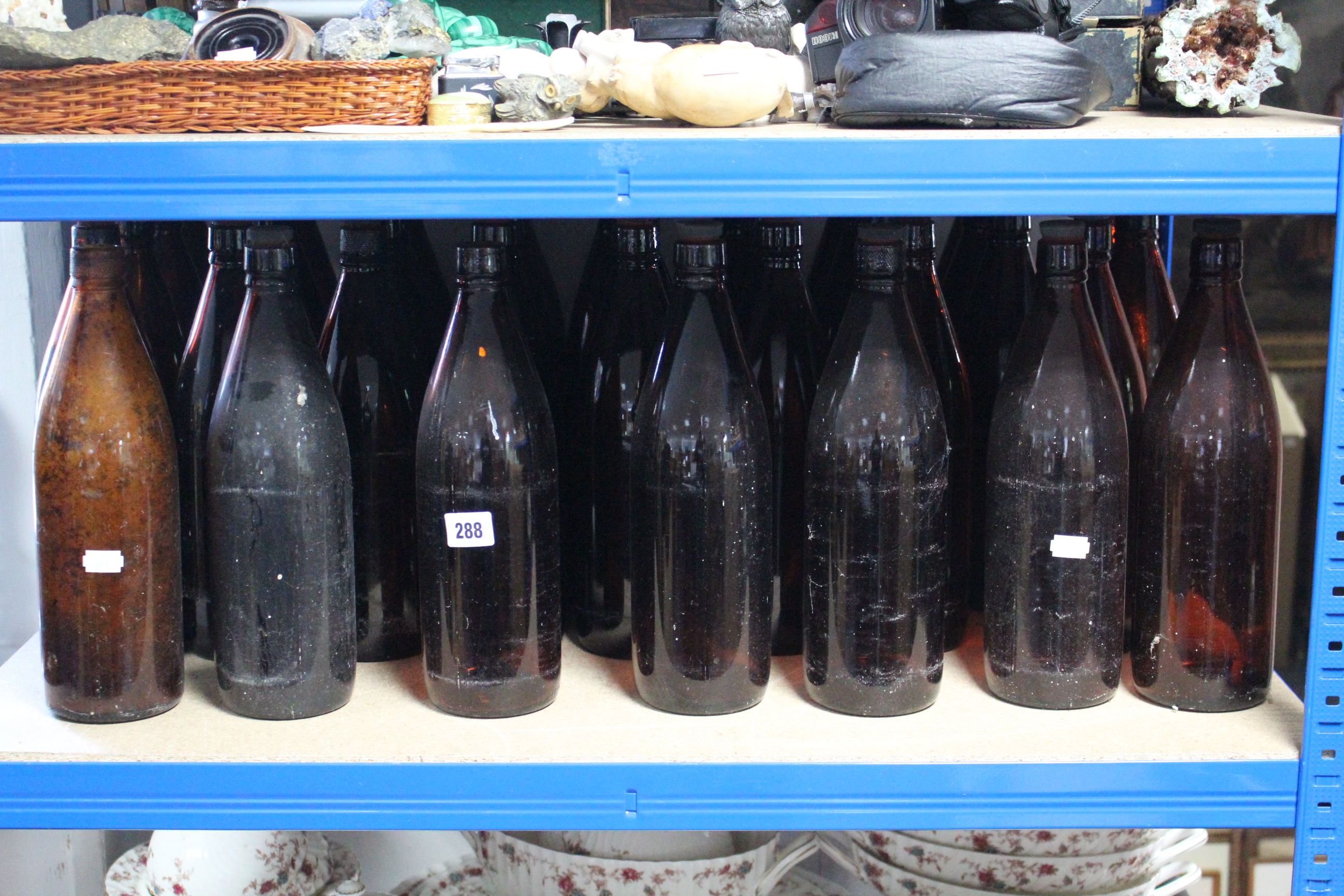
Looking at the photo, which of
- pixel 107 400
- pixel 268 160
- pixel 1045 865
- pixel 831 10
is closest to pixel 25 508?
pixel 107 400

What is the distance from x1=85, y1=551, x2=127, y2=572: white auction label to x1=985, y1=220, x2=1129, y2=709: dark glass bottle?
2.40 feet

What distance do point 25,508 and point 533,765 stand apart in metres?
0.92

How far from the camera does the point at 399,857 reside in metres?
1.57

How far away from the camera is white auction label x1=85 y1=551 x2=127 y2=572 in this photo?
100 cm

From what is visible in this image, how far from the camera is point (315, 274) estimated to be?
1.33 metres

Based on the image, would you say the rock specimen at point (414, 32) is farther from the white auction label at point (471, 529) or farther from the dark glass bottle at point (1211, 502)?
the dark glass bottle at point (1211, 502)

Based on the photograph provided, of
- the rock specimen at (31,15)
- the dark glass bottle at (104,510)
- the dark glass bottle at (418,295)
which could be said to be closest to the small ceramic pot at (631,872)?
the dark glass bottle at (418,295)

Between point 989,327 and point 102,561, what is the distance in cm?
85

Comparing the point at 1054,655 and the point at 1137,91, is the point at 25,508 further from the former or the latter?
the point at 1137,91

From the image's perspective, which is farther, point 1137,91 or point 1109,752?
point 1137,91

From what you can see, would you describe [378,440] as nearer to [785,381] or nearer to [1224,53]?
[785,381]

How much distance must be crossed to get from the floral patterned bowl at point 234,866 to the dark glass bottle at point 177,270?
1.70ft

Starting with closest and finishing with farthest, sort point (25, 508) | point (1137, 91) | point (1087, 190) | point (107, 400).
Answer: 1. point (1087, 190)
2. point (107, 400)
3. point (1137, 91)
4. point (25, 508)

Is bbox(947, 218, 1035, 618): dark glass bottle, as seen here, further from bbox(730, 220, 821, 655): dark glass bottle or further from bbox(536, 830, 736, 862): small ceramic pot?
bbox(536, 830, 736, 862): small ceramic pot
